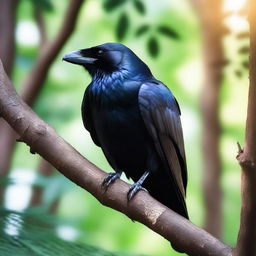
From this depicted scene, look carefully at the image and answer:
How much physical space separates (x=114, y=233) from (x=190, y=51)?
1567 mm

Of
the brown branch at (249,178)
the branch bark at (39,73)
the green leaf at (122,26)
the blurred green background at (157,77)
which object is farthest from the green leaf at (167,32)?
the brown branch at (249,178)

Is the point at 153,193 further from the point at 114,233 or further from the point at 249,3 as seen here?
the point at 114,233

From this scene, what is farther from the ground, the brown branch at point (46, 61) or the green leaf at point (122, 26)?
the green leaf at point (122, 26)

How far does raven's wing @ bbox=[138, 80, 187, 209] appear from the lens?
2.32 m

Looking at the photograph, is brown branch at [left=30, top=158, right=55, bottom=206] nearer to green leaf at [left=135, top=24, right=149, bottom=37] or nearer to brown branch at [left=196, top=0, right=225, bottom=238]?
brown branch at [left=196, top=0, right=225, bottom=238]

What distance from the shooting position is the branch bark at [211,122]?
13.8 ft

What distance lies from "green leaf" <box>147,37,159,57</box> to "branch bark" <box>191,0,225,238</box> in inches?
35.3

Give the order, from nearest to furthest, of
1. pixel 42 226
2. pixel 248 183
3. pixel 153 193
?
pixel 248 183
pixel 42 226
pixel 153 193

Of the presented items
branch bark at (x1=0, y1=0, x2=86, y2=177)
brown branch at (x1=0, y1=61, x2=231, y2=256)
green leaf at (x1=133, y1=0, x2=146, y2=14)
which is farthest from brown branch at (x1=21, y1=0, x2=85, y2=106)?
brown branch at (x1=0, y1=61, x2=231, y2=256)

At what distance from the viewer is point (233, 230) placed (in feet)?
16.5

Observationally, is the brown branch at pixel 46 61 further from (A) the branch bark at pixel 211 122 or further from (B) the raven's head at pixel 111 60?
(A) the branch bark at pixel 211 122

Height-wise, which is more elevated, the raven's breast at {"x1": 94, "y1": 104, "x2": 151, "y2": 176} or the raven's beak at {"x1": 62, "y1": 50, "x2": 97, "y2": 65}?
the raven's beak at {"x1": 62, "y1": 50, "x2": 97, "y2": 65}

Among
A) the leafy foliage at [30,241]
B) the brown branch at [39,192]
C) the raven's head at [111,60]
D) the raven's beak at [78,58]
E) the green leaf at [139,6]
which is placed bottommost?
the leafy foliage at [30,241]

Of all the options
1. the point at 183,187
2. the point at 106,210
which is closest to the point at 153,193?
the point at 183,187
